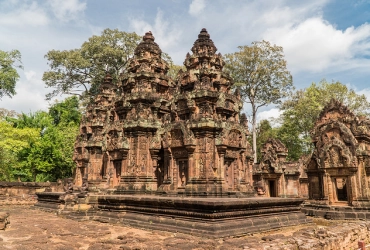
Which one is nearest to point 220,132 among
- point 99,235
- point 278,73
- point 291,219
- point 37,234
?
point 291,219

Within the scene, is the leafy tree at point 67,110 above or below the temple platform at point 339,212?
above

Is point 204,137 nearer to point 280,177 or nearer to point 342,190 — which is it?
Result: point 342,190

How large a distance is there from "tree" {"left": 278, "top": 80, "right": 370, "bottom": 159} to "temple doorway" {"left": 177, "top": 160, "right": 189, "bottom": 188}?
18621 millimetres

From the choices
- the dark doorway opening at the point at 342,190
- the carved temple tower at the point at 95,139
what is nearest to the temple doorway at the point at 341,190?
the dark doorway opening at the point at 342,190

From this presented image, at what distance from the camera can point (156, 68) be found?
1477 cm

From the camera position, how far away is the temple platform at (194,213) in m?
7.48

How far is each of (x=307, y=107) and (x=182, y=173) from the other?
70.0ft

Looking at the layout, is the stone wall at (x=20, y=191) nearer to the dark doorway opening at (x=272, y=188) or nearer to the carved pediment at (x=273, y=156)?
the carved pediment at (x=273, y=156)

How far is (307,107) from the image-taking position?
29.1 m

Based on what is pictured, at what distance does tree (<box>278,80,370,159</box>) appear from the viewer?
2878cm

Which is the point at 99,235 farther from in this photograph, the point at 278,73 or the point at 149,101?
the point at 278,73

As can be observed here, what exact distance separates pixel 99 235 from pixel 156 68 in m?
9.23

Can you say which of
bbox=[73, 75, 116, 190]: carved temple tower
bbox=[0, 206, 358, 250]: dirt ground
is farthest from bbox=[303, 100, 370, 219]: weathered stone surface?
bbox=[73, 75, 116, 190]: carved temple tower

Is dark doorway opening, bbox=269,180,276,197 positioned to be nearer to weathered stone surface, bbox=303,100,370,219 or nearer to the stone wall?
weathered stone surface, bbox=303,100,370,219
